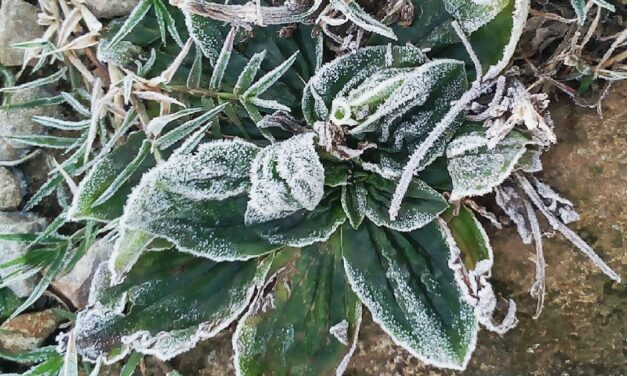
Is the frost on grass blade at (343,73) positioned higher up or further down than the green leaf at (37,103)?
higher up

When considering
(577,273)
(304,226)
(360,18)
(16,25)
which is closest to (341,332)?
(304,226)

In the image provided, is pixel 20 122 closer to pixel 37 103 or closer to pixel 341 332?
pixel 37 103

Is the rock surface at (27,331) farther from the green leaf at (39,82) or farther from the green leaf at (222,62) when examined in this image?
the green leaf at (222,62)

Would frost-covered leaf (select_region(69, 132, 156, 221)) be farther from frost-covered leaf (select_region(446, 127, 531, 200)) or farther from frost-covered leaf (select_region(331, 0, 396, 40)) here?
frost-covered leaf (select_region(446, 127, 531, 200))

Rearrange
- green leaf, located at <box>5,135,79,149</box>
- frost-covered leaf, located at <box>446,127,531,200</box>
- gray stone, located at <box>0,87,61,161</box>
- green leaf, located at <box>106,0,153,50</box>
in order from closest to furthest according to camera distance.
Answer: frost-covered leaf, located at <box>446,127,531,200</box> → green leaf, located at <box>106,0,153,50</box> → green leaf, located at <box>5,135,79,149</box> → gray stone, located at <box>0,87,61,161</box>

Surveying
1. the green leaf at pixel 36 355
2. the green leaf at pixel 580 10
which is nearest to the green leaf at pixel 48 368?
the green leaf at pixel 36 355

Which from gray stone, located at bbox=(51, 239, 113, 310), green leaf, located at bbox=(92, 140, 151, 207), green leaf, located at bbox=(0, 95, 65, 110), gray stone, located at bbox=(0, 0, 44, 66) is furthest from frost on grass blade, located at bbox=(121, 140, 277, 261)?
gray stone, located at bbox=(0, 0, 44, 66)
